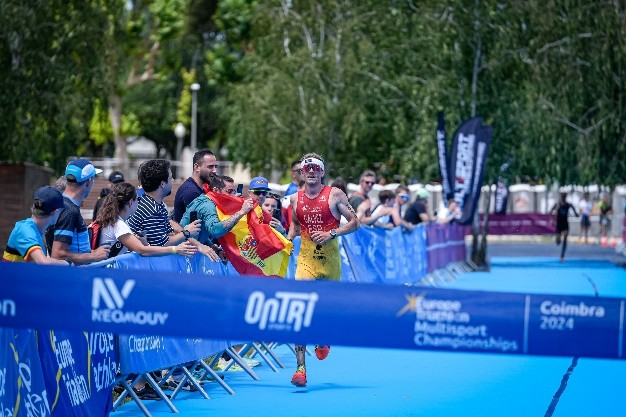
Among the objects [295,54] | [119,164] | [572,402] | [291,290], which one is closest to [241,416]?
[572,402]

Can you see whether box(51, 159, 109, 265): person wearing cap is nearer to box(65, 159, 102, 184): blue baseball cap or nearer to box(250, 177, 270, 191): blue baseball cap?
box(65, 159, 102, 184): blue baseball cap

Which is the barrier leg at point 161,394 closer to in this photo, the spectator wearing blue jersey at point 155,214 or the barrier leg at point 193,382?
the barrier leg at point 193,382

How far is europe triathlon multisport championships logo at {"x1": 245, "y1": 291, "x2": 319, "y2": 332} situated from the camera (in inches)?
268

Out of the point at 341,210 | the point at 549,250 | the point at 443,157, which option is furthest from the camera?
the point at 549,250

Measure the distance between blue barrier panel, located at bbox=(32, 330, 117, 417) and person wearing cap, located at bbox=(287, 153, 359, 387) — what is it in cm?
374

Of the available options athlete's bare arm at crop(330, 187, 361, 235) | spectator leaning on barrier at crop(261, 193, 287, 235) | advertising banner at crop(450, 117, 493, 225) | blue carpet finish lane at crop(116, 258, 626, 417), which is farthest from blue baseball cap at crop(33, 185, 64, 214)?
advertising banner at crop(450, 117, 493, 225)

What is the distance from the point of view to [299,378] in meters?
12.9

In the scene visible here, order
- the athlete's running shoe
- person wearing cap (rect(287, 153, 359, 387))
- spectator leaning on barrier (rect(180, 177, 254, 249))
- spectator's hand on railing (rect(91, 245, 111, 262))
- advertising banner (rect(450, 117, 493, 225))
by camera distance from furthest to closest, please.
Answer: advertising banner (rect(450, 117, 493, 225)) → person wearing cap (rect(287, 153, 359, 387)) → the athlete's running shoe → spectator leaning on barrier (rect(180, 177, 254, 249)) → spectator's hand on railing (rect(91, 245, 111, 262))

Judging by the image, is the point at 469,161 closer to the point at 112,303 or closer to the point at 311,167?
the point at 311,167

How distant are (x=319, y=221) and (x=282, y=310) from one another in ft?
22.0

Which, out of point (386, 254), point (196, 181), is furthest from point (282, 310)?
point (386, 254)

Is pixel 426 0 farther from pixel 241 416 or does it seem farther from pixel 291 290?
pixel 291 290

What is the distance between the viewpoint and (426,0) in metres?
39.3

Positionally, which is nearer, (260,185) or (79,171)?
(79,171)
